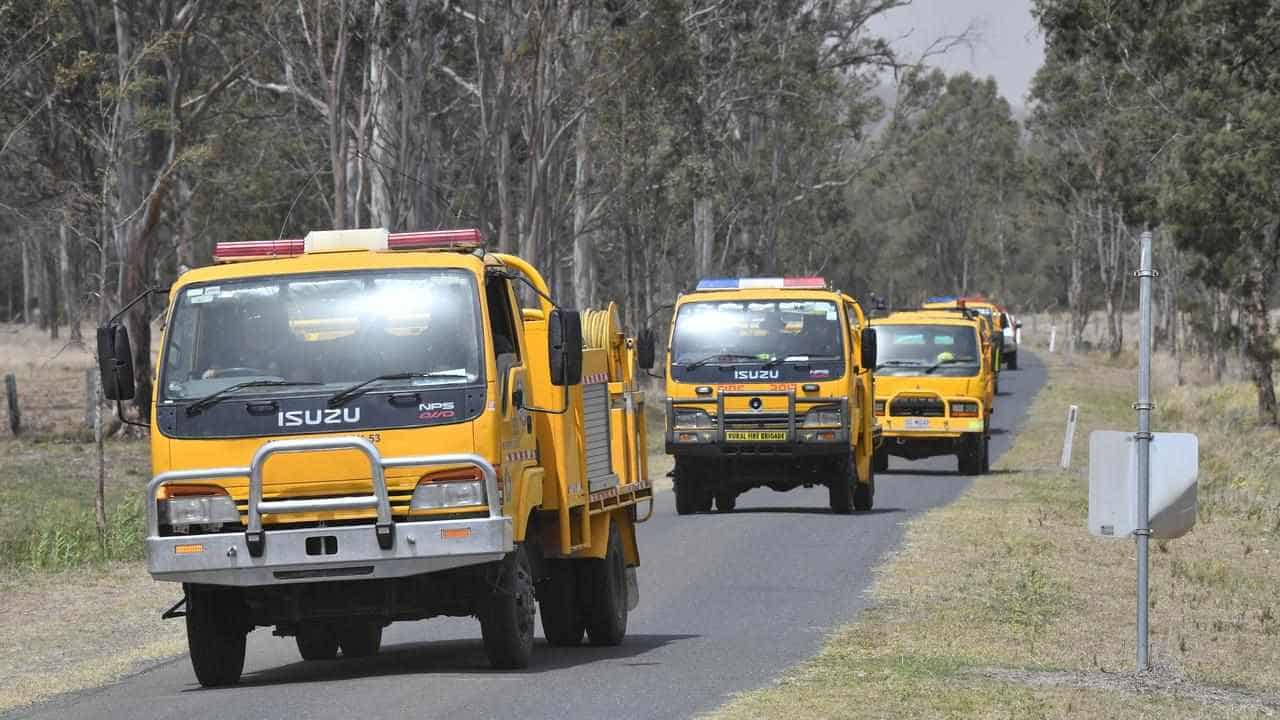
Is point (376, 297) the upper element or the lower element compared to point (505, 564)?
upper

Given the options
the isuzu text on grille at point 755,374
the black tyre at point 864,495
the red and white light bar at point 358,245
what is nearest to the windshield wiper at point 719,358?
the isuzu text on grille at point 755,374

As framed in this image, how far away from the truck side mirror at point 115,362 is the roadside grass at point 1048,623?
3.42m

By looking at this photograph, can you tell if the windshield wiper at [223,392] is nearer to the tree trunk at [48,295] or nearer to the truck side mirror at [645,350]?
the truck side mirror at [645,350]

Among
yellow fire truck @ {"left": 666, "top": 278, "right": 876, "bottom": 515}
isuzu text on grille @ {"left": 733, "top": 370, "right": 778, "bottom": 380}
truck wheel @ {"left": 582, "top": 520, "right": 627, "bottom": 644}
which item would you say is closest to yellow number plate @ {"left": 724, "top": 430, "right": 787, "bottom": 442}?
yellow fire truck @ {"left": 666, "top": 278, "right": 876, "bottom": 515}

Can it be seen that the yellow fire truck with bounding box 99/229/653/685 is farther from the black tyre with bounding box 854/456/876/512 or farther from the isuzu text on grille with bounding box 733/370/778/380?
the black tyre with bounding box 854/456/876/512

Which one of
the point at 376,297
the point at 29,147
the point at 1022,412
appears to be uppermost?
the point at 29,147

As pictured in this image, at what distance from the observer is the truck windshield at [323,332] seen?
34.2 feet

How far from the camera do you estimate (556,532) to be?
11.7 m

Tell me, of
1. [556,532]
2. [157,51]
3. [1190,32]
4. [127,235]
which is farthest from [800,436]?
[1190,32]

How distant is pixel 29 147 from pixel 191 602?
39316 millimetres

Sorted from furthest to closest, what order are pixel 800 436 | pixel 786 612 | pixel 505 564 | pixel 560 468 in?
pixel 800 436, pixel 786 612, pixel 560 468, pixel 505 564

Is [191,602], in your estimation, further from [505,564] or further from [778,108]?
[778,108]

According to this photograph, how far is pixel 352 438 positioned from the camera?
10.1 m

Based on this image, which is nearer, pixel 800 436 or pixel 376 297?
pixel 376 297
